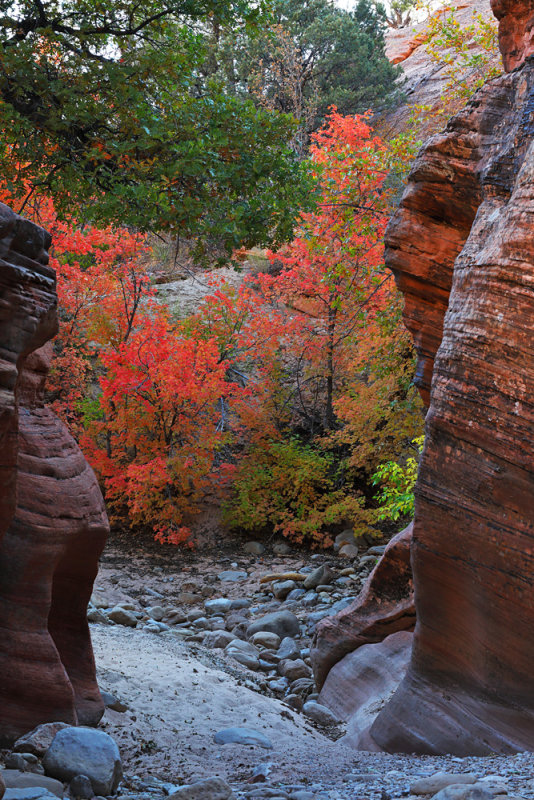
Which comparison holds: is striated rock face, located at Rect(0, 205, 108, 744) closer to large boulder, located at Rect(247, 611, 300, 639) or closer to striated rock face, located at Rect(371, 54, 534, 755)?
striated rock face, located at Rect(371, 54, 534, 755)

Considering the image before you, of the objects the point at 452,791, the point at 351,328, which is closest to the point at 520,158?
the point at 452,791

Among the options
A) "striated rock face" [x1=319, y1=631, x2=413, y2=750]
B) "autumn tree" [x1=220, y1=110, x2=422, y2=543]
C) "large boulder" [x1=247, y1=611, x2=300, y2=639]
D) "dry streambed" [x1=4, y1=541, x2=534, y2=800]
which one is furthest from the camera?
"autumn tree" [x1=220, y1=110, x2=422, y2=543]

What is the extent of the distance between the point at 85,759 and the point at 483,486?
294 centimetres

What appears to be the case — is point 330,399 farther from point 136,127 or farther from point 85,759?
point 85,759

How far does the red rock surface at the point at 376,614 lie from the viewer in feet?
24.2

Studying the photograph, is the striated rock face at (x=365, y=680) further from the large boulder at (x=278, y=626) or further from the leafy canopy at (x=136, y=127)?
the leafy canopy at (x=136, y=127)

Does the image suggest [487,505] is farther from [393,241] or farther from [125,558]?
[125,558]

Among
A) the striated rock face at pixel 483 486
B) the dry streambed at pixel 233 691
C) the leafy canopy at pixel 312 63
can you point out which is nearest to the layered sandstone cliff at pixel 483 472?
the striated rock face at pixel 483 486

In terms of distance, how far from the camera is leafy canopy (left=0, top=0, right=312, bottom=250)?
269 inches

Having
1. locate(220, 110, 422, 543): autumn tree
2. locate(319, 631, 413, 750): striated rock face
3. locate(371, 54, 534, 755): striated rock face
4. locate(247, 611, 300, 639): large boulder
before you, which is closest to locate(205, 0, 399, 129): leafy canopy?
locate(220, 110, 422, 543): autumn tree

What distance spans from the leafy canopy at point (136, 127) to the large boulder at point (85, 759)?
4.55 metres

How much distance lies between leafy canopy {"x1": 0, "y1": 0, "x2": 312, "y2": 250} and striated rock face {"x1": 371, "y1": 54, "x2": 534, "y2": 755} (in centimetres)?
242

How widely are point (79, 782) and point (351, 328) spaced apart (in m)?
12.1

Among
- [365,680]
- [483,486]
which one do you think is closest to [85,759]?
[483,486]
